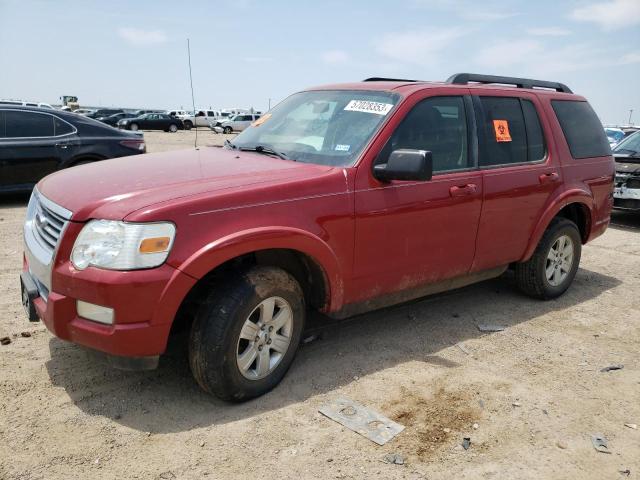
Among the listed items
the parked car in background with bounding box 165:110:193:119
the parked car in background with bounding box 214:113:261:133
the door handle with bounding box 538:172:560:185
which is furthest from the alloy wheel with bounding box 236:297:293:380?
the parked car in background with bounding box 165:110:193:119

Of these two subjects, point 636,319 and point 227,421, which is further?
point 636,319

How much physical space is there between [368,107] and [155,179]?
1.55 meters

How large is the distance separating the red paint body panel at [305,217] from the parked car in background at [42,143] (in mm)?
5215

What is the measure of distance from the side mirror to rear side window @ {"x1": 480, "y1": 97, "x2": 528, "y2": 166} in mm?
1100

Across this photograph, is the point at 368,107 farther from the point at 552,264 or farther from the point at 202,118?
the point at 202,118

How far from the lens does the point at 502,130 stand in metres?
4.46

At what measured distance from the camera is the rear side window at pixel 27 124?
8258mm

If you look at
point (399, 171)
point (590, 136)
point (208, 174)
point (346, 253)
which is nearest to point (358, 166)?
point (399, 171)

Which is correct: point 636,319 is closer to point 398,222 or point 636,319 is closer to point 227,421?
point 398,222

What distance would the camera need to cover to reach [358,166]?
11.4 ft

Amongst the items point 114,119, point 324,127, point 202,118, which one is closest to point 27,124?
point 324,127

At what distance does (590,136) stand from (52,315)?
4.87m

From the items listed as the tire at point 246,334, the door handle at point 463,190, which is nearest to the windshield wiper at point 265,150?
the tire at point 246,334

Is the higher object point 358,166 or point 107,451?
point 358,166
